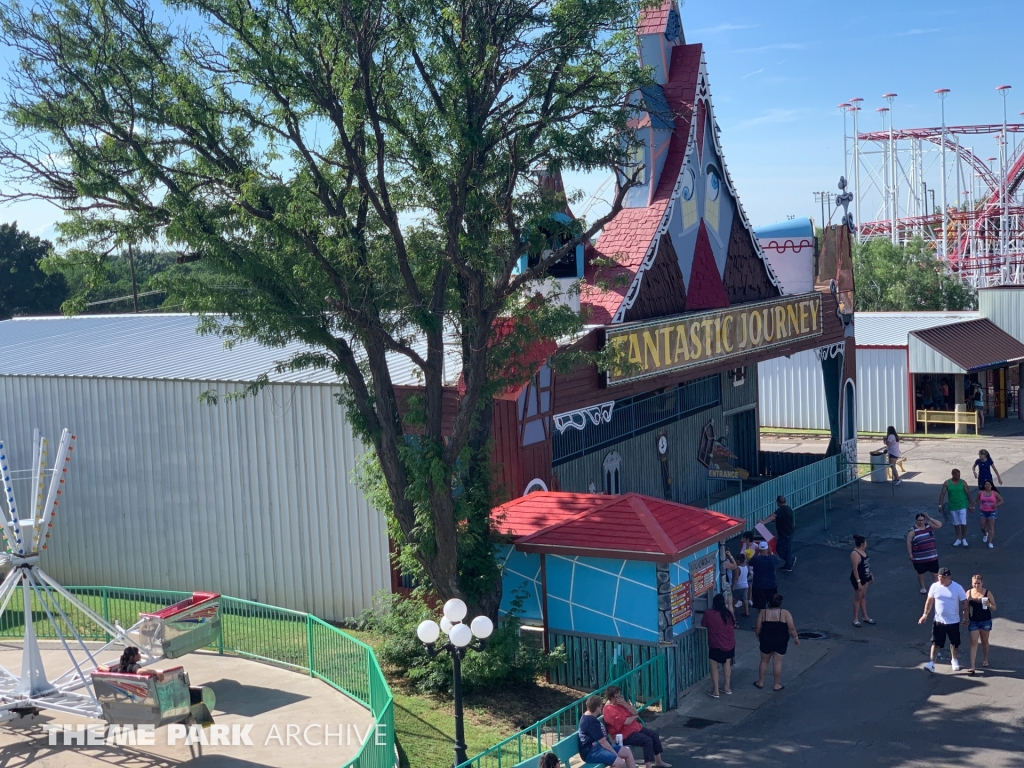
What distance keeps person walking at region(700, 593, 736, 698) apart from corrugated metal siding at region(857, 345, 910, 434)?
2242 cm

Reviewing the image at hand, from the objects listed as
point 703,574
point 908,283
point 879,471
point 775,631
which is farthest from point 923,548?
point 908,283

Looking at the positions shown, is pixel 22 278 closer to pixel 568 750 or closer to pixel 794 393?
pixel 794 393

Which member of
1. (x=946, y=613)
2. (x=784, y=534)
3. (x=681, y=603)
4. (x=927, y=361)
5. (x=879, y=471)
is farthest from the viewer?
(x=927, y=361)

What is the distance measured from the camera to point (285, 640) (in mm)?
14633

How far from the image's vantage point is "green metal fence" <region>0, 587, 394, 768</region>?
10.5 metres

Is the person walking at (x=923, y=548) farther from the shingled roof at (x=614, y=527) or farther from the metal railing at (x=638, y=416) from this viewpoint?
the metal railing at (x=638, y=416)

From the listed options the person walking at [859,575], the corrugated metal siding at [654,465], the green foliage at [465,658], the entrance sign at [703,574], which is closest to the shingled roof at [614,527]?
the entrance sign at [703,574]

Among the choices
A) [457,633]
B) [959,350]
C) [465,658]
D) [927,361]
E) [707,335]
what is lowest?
[465,658]

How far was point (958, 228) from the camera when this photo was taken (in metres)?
63.7

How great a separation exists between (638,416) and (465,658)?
9.28 m

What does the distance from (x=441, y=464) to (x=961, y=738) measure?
20.7 feet

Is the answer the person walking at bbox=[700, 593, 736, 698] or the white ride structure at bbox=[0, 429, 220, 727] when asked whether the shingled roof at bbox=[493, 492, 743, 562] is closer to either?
the person walking at bbox=[700, 593, 736, 698]

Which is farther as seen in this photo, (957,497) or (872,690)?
(957,497)

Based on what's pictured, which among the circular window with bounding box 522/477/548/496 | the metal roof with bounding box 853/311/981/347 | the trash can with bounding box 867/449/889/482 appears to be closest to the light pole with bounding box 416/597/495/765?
the circular window with bounding box 522/477/548/496
